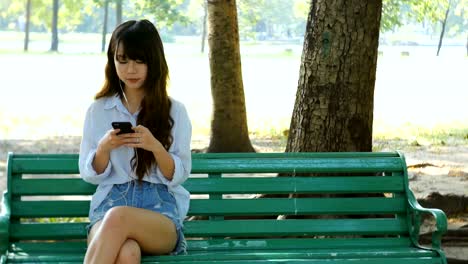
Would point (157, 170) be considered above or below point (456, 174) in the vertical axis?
above

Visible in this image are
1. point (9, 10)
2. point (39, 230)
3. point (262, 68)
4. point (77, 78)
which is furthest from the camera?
point (9, 10)

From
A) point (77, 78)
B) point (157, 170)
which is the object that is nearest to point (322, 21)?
point (157, 170)

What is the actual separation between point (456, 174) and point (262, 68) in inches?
1346

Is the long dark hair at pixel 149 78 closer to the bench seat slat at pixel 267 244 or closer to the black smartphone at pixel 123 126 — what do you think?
the black smartphone at pixel 123 126

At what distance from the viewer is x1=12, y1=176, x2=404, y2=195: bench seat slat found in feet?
15.4

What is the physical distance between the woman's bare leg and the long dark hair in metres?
0.25

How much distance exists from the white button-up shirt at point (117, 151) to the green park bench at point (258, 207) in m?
0.37

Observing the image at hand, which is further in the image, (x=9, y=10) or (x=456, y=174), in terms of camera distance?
(x=9, y=10)

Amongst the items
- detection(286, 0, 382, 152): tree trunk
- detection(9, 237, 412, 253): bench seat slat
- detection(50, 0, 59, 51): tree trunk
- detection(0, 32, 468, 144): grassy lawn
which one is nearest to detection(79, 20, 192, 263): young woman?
detection(9, 237, 412, 253): bench seat slat

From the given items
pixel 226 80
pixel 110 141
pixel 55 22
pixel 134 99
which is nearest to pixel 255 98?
pixel 226 80

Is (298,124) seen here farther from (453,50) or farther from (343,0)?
(453,50)

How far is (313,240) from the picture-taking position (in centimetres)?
473

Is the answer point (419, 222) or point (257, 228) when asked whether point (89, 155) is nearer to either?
point (257, 228)

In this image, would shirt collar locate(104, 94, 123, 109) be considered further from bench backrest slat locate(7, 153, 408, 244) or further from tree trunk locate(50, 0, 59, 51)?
tree trunk locate(50, 0, 59, 51)
